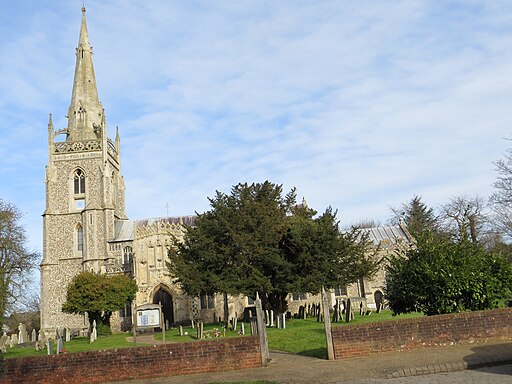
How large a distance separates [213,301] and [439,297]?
28483 mm

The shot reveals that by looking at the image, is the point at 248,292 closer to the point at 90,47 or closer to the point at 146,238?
the point at 146,238

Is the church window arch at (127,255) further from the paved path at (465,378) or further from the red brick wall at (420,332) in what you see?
the paved path at (465,378)

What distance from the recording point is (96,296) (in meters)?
33.9

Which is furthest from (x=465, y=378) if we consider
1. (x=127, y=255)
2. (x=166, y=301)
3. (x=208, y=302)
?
(x=127, y=255)

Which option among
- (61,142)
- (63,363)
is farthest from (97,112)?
(63,363)

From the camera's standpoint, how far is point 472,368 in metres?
10.6

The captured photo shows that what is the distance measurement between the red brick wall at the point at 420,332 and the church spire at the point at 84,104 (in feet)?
134

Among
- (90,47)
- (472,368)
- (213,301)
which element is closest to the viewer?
(472,368)

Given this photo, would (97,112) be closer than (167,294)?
No

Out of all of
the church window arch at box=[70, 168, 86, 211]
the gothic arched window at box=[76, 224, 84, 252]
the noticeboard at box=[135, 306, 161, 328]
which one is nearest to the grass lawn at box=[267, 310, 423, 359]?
the noticeboard at box=[135, 306, 161, 328]

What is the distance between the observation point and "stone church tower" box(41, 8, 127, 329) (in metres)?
43.8

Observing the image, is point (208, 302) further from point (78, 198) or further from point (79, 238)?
point (78, 198)

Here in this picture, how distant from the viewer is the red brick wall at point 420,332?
1252 centimetres

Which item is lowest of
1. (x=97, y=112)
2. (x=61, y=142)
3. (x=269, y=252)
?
(x=269, y=252)
